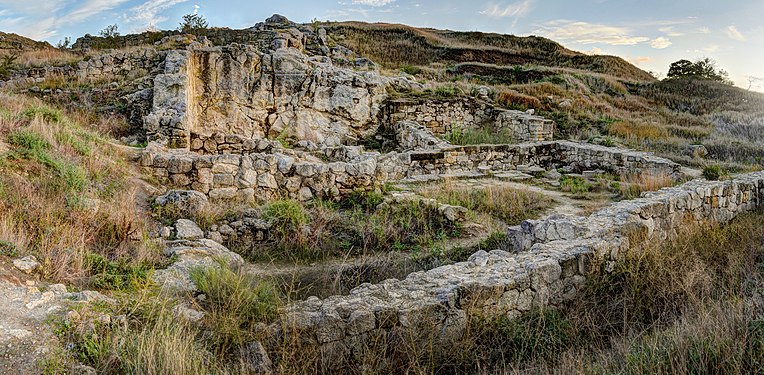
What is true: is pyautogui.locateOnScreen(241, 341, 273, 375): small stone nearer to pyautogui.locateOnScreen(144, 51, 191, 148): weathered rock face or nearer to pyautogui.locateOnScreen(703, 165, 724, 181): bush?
pyautogui.locateOnScreen(144, 51, 191, 148): weathered rock face

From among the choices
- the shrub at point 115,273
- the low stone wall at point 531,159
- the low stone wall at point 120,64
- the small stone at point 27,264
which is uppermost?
the low stone wall at point 120,64

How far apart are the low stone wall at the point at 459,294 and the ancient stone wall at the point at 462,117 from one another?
1049cm

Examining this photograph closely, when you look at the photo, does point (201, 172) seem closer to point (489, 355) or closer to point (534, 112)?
point (489, 355)

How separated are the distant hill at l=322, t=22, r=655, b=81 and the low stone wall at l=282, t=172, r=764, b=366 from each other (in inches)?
1037

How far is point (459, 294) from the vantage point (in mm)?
3840

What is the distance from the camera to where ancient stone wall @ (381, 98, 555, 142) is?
53.2 ft

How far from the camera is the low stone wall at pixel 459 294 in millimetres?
3461

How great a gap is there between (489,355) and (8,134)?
698 centimetres

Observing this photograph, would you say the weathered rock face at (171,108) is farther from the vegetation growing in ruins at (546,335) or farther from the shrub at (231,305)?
the vegetation growing in ruins at (546,335)

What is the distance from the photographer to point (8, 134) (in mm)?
6316

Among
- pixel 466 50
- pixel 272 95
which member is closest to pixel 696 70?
pixel 466 50

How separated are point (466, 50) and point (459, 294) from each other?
1332 inches

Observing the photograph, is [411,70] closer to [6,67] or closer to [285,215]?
[6,67]

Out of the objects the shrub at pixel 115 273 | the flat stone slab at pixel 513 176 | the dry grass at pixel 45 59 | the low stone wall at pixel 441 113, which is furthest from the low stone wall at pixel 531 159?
the dry grass at pixel 45 59
